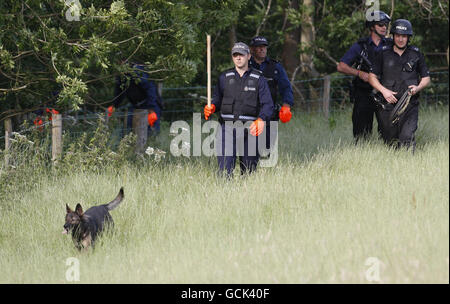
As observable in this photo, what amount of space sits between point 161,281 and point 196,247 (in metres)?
0.72

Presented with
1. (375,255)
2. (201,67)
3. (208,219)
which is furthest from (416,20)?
(375,255)

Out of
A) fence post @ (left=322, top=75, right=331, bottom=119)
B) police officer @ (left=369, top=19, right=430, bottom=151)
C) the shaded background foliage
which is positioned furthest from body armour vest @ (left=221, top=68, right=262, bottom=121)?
fence post @ (left=322, top=75, right=331, bottom=119)

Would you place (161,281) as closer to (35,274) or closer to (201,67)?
(35,274)

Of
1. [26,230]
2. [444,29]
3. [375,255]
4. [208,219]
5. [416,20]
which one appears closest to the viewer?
[375,255]

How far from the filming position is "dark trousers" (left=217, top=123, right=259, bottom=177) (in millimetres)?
9008

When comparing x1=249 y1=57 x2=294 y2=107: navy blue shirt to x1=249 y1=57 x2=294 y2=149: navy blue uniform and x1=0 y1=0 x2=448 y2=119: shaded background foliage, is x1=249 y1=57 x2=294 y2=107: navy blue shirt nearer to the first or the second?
x1=249 y1=57 x2=294 y2=149: navy blue uniform

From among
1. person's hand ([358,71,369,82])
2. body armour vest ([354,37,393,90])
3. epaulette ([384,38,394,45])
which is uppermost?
epaulette ([384,38,394,45])

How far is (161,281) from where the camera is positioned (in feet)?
19.6

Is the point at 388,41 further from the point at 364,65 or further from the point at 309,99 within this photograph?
the point at 309,99

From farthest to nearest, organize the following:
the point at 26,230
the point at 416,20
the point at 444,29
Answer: the point at 444,29 → the point at 416,20 → the point at 26,230

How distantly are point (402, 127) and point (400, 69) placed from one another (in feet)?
2.43

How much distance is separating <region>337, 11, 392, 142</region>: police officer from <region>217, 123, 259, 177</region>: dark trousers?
200 cm

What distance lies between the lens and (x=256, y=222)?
23.5 feet

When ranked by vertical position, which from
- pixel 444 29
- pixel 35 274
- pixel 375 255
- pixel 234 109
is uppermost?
pixel 444 29
